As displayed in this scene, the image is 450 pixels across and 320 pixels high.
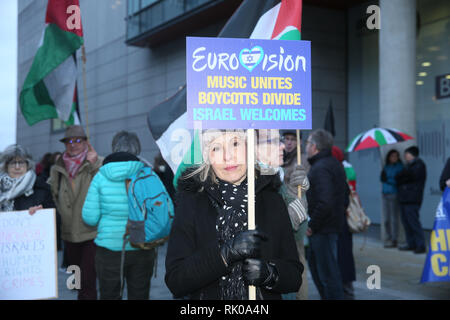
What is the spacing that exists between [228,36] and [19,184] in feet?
7.88

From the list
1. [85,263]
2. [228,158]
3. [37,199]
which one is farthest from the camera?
[85,263]

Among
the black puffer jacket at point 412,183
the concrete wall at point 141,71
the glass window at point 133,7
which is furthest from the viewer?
the glass window at point 133,7

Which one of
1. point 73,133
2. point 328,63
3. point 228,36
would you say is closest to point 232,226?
point 228,36

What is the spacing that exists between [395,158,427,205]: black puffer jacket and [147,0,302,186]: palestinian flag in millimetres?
5751

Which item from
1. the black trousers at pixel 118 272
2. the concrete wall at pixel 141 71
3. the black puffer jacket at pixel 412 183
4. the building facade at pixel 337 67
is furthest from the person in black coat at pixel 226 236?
the concrete wall at pixel 141 71

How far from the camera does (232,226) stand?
2391 millimetres

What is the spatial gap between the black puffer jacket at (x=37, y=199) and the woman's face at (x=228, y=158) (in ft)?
8.30

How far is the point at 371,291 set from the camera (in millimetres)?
6055

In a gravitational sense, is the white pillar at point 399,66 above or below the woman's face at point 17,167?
above

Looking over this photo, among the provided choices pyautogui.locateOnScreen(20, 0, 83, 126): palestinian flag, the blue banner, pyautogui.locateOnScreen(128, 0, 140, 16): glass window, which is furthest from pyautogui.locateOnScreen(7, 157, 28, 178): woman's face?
pyautogui.locateOnScreen(128, 0, 140, 16): glass window

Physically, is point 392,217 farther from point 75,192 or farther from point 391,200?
point 75,192

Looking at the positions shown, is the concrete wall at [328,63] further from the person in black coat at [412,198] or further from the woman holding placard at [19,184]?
the woman holding placard at [19,184]

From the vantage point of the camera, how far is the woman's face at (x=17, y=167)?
440cm
